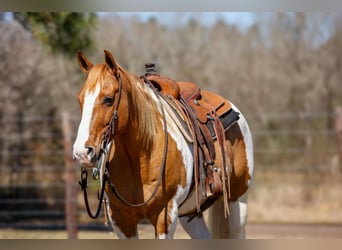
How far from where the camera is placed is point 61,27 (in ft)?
34.4

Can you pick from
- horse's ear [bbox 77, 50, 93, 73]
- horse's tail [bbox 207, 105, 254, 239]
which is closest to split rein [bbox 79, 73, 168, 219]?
horse's ear [bbox 77, 50, 93, 73]

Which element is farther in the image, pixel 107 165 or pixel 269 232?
pixel 269 232

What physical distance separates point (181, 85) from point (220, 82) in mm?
14045

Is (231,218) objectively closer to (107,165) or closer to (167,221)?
(167,221)

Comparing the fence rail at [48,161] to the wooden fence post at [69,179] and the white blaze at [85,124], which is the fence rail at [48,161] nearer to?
the wooden fence post at [69,179]

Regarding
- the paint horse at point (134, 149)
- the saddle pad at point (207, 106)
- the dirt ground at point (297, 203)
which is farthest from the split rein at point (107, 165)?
the dirt ground at point (297, 203)

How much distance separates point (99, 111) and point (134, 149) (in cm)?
49

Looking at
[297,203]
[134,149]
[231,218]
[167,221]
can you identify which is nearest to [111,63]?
[134,149]

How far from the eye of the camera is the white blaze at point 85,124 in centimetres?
376

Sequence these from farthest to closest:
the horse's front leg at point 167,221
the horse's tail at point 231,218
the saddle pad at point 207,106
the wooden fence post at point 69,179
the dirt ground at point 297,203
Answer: the dirt ground at point 297,203
the wooden fence post at point 69,179
the horse's tail at point 231,218
the saddle pad at point 207,106
the horse's front leg at point 167,221
